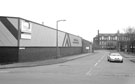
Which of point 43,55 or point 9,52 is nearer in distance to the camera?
point 9,52

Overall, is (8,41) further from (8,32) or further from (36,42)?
(36,42)

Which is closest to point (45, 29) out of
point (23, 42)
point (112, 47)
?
point (23, 42)

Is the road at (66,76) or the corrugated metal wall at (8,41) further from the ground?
the corrugated metal wall at (8,41)

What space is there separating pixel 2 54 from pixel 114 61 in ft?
51.4

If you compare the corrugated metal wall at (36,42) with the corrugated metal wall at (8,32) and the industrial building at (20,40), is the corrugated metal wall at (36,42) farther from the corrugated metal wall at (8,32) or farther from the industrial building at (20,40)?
the corrugated metal wall at (8,32)

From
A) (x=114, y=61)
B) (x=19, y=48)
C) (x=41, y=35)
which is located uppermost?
Result: (x=41, y=35)

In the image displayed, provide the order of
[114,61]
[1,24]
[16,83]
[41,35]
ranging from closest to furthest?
[16,83]
[1,24]
[114,61]
[41,35]

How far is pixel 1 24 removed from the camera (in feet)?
83.2

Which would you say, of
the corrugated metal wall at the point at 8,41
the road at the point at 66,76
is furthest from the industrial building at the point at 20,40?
the road at the point at 66,76

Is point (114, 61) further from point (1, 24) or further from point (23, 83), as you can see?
point (23, 83)

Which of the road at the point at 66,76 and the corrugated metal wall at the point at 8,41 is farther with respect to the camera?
the corrugated metal wall at the point at 8,41

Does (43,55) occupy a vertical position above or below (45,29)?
Answer: below

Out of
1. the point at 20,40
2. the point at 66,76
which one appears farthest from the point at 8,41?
the point at 66,76

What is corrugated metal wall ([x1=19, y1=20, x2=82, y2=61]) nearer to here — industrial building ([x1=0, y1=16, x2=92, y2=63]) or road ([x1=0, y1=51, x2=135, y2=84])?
industrial building ([x1=0, y1=16, x2=92, y2=63])
